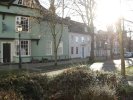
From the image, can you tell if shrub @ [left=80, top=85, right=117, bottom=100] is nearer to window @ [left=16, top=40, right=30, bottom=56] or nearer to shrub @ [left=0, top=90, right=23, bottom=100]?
shrub @ [left=0, top=90, right=23, bottom=100]

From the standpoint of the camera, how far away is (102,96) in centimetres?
950

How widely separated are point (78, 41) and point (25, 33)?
973 inches

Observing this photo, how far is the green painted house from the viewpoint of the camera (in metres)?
37.4

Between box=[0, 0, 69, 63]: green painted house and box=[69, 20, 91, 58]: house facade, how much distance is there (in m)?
14.2

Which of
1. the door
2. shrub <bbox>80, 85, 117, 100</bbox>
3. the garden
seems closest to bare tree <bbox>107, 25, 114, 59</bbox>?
the door

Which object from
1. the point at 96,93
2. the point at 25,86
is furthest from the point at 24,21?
the point at 25,86

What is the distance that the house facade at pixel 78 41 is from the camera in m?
60.2

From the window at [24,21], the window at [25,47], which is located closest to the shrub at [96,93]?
the window at [24,21]

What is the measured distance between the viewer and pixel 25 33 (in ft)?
132

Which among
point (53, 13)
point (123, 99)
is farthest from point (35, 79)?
point (53, 13)

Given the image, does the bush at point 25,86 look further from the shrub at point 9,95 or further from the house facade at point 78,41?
the house facade at point 78,41

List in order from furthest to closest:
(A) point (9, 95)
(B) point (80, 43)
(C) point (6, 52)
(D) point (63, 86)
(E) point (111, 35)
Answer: (B) point (80, 43) < (E) point (111, 35) < (C) point (6, 52) < (D) point (63, 86) < (A) point (9, 95)

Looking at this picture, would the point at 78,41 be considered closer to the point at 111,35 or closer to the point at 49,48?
the point at 111,35

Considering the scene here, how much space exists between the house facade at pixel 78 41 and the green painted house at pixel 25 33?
1417 cm
